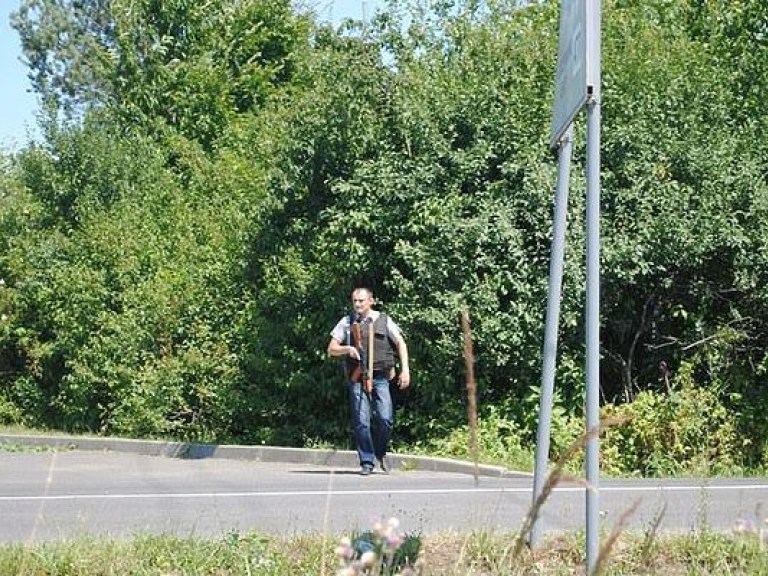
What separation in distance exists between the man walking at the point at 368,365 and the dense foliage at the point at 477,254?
6.43 feet

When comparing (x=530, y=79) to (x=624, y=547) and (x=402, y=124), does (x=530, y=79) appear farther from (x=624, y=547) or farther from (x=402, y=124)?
(x=624, y=547)

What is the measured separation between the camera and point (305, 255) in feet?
58.3

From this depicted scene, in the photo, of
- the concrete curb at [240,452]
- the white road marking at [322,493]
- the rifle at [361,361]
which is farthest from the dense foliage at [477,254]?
the white road marking at [322,493]

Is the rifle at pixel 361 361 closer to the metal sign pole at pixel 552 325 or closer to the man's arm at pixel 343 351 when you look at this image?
the man's arm at pixel 343 351

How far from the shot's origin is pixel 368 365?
1383cm

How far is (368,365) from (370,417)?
507 mm

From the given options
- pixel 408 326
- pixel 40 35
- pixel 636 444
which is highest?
pixel 40 35

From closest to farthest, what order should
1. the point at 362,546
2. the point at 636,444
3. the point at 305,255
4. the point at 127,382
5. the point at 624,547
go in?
the point at 362,546
the point at 624,547
the point at 636,444
the point at 305,255
the point at 127,382

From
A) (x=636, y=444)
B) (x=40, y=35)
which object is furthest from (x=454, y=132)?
(x=40, y=35)

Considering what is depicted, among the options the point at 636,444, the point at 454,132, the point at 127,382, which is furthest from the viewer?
the point at 127,382

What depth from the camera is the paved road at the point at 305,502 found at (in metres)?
8.05

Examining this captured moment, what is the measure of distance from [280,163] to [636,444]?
18.6 ft

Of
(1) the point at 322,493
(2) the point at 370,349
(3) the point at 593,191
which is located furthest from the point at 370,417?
(3) the point at 593,191

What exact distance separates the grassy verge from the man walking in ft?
22.0
